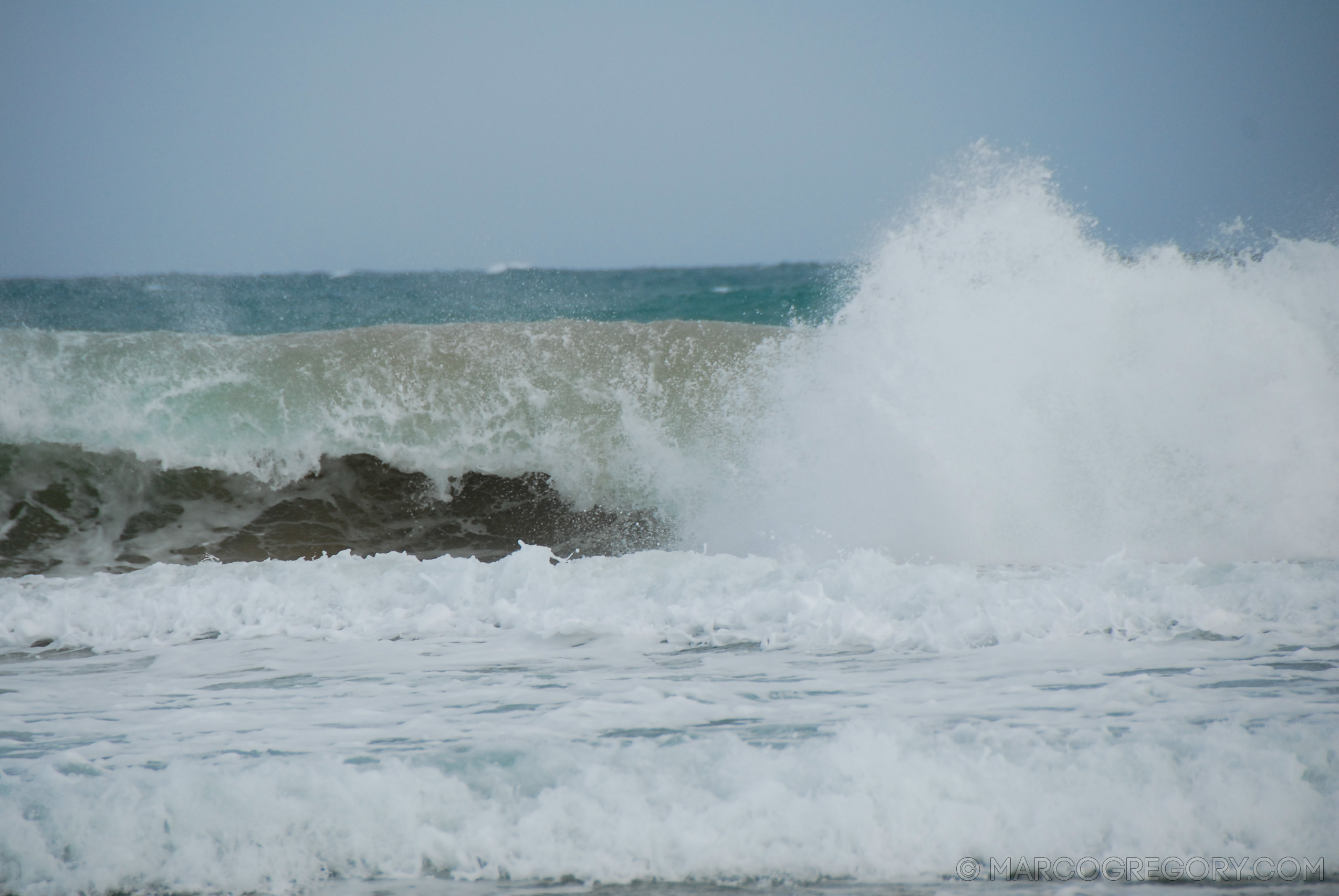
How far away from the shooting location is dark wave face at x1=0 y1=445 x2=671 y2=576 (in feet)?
19.5

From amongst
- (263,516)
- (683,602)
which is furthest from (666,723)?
(263,516)

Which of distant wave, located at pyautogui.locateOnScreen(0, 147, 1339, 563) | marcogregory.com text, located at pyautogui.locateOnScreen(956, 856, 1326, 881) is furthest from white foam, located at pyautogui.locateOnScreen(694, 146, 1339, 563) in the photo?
marcogregory.com text, located at pyautogui.locateOnScreen(956, 856, 1326, 881)

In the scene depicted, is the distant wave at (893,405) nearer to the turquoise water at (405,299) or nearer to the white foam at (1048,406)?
the white foam at (1048,406)

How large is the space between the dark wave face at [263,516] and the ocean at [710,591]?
1.5 inches

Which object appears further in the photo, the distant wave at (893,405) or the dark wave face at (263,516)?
the dark wave face at (263,516)

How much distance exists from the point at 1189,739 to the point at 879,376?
12.7 ft

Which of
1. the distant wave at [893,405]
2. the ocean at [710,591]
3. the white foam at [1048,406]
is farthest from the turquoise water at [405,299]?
the white foam at [1048,406]

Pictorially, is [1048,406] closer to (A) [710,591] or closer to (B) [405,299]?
(A) [710,591]

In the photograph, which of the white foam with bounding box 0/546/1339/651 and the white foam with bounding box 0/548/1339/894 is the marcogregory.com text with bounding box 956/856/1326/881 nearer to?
the white foam with bounding box 0/548/1339/894

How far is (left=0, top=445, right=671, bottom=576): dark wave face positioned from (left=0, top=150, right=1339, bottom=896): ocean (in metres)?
0.04

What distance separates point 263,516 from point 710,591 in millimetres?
4070

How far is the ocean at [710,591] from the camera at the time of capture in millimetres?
2227

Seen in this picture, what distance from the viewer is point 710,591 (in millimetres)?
4223

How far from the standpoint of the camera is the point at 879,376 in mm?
6051
